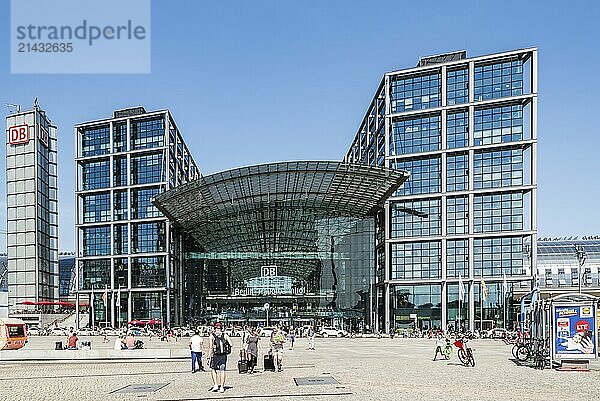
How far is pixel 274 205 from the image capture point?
10112cm

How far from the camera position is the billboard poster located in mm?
29297

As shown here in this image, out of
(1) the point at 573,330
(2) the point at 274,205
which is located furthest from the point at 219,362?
(2) the point at 274,205

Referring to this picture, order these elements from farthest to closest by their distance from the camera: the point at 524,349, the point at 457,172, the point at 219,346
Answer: the point at 457,172
the point at 524,349
the point at 219,346

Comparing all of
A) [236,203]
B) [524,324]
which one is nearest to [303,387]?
[524,324]

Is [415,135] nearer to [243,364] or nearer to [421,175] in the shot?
[421,175]

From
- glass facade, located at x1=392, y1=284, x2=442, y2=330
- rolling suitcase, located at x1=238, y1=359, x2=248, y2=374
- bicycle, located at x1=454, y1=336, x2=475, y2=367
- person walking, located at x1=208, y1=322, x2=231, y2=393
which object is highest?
person walking, located at x1=208, y1=322, x2=231, y2=393

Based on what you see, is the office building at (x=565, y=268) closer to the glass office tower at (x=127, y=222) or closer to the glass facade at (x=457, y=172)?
the glass facade at (x=457, y=172)

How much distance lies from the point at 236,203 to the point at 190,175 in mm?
32521

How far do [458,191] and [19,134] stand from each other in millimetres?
71801

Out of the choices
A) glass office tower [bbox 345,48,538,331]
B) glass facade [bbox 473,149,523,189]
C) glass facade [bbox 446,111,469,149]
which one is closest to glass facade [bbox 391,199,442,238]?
glass office tower [bbox 345,48,538,331]

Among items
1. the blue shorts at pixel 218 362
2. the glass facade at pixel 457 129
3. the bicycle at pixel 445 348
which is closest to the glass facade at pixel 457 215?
the glass facade at pixel 457 129

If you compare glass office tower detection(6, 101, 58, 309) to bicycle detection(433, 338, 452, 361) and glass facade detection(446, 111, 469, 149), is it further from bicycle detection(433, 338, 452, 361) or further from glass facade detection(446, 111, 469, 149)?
bicycle detection(433, 338, 452, 361)

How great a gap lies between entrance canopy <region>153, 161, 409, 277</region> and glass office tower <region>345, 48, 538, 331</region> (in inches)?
248

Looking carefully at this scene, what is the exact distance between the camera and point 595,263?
395ft
